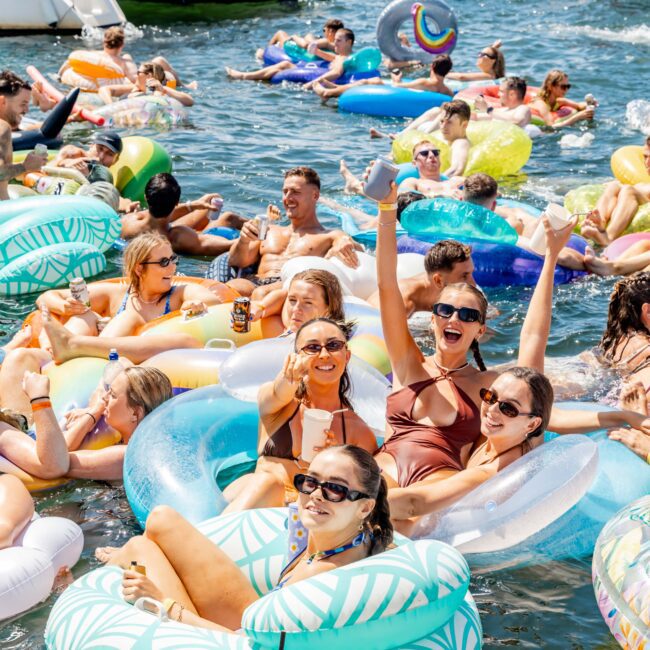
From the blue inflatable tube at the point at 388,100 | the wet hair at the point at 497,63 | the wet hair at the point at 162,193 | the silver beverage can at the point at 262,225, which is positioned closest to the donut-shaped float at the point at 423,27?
the wet hair at the point at 497,63

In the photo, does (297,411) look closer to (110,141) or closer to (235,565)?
(235,565)

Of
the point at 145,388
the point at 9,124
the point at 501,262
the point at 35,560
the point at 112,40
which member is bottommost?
the point at 501,262

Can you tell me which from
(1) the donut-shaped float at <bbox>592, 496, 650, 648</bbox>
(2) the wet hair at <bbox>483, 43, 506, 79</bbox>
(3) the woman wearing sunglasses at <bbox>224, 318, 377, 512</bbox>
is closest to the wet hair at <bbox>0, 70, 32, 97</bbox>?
(3) the woman wearing sunglasses at <bbox>224, 318, 377, 512</bbox>

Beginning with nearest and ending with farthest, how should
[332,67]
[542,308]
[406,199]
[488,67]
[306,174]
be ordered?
[542,308], [306,174], [406,199], [488,67], [332,67]

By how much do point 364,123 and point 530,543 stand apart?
10508 millimetres

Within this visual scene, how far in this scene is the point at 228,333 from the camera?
248 inches

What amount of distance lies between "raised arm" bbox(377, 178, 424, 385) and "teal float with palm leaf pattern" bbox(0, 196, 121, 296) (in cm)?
366

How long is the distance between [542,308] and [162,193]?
4224 millimetres

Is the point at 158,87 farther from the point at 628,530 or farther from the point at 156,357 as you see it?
the point at 628,530

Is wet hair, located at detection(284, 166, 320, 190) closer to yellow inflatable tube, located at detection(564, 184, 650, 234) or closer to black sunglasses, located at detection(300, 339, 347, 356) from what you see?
yellow inflatable tube, located at detection(564, 184, 650, 234)

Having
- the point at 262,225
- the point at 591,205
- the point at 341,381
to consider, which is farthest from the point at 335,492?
the point at 591,205

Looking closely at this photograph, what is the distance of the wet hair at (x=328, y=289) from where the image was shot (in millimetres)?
5332

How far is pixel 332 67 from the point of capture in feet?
51.8

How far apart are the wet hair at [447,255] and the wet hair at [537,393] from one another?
1.90 metres
